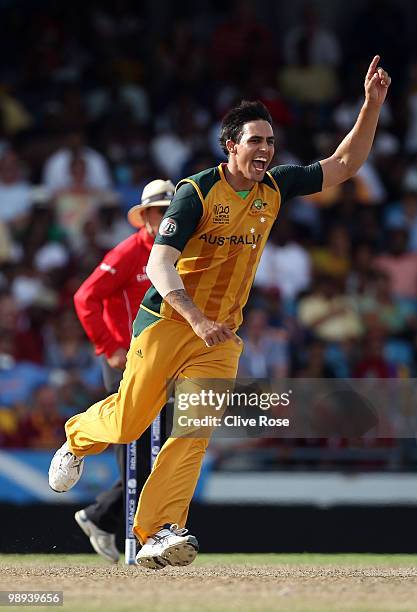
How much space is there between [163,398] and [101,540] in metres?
1.78

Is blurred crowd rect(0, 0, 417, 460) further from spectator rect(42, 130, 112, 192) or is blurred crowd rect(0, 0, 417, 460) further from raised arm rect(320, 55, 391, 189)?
raised arm rect(320, 55, 391, 189)

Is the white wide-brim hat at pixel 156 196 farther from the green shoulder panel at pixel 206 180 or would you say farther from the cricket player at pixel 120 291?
the green shoulder panel at pixel 206 180

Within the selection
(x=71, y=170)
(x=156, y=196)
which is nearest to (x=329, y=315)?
(x=71, y=170)

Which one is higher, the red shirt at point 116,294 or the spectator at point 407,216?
the spectator at point 407,216

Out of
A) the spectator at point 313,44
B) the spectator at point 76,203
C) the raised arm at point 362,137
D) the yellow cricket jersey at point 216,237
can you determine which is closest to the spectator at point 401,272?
the spectator at point 76,203

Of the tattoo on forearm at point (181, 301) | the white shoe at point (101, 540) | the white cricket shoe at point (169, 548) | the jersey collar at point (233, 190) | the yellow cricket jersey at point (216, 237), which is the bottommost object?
the white shoe at point (101, 540)

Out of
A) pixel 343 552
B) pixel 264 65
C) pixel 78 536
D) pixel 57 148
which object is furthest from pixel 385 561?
pixel 264 65

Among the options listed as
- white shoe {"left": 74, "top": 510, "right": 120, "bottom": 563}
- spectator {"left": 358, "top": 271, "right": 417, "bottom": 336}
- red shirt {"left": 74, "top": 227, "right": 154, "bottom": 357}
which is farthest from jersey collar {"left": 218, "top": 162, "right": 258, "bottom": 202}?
spectator {"left": 358, "top": 271, "right": 417, "bottom": 336}

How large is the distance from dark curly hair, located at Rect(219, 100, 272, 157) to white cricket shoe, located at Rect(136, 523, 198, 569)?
194 cm

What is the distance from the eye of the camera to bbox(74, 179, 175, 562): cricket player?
791 cm

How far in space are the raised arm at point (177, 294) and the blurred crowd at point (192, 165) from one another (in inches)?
171

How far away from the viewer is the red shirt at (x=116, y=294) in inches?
312

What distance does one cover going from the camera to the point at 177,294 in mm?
6527

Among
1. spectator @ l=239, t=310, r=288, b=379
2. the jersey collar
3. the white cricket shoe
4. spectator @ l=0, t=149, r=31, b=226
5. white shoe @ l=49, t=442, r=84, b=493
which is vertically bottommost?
the white cricket shoe
